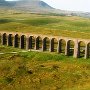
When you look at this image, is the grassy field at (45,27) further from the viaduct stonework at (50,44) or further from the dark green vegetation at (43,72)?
the dark green vegetation at (43,72)

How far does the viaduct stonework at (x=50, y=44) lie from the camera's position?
65000mm

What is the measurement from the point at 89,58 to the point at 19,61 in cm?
1574

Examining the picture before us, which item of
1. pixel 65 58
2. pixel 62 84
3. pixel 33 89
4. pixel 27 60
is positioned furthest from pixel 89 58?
pixel 33 89

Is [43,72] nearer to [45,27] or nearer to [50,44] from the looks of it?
[50,44]

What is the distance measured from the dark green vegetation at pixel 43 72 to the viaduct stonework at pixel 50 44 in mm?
3153

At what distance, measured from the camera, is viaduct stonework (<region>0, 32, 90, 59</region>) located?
213ft

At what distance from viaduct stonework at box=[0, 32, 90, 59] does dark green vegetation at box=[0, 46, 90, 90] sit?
315cm

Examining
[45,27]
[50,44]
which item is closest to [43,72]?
[50,44]

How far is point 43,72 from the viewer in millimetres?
52125

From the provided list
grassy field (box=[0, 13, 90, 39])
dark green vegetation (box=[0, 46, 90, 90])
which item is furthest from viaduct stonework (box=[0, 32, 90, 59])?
grassy field (box=[0, 13, 90, 39])

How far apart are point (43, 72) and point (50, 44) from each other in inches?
790

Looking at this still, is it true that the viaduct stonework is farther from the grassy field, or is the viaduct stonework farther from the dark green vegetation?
the grassy field

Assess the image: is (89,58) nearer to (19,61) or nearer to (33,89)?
(19,61)

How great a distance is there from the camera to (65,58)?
63.4 metres
